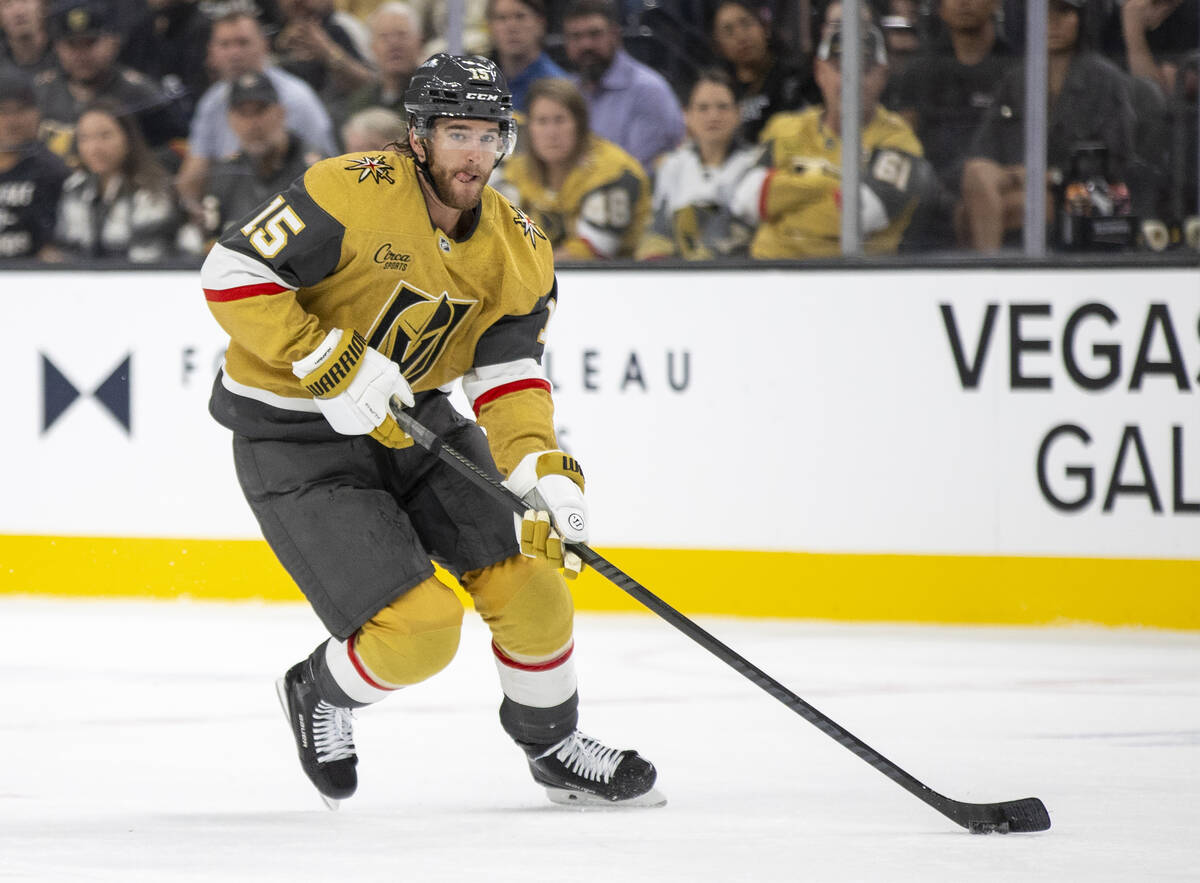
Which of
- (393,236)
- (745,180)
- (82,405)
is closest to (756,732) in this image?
(393,236)

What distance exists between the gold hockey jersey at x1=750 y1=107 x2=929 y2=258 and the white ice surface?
986 millimetres

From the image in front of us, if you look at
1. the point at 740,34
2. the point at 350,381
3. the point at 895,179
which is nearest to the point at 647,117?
the point at 740,34

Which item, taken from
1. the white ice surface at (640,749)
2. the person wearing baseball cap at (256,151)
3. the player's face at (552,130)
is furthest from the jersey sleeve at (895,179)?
the person wearing baseball cap at (256,151)

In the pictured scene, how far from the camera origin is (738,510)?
185 inches

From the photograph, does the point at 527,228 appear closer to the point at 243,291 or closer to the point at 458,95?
the point at 458,95

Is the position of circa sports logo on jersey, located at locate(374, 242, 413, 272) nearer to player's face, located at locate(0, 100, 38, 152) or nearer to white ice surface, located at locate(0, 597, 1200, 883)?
white ice surface, located at locate(0, 597, 1200, 883)

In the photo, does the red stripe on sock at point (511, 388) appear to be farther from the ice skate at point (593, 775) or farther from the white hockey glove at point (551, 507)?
the ice skate at point (593, 775)

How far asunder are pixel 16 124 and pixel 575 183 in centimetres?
169

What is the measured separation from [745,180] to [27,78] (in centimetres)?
214

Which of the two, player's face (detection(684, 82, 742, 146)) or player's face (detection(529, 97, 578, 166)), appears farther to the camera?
player's face (detection(529, 97, 578, 166))

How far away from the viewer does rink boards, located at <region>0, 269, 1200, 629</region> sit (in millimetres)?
4449

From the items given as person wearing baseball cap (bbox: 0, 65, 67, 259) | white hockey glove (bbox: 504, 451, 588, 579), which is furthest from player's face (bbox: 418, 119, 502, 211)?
person wearing baseball cap (bbox: 0, 65, 67, 259)

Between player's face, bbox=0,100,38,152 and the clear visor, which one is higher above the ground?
the clear visor

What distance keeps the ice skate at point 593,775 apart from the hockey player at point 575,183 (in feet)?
7.42
